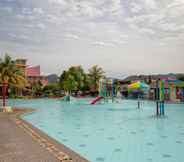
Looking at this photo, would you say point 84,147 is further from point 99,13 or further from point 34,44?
point 34,44

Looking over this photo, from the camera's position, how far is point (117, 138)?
26.9 ft

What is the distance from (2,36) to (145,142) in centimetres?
1956

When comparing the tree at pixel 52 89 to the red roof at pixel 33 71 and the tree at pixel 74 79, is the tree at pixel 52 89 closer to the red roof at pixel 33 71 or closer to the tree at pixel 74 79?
the tree at pixel 74 79

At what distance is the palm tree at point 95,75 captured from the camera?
47.7 m

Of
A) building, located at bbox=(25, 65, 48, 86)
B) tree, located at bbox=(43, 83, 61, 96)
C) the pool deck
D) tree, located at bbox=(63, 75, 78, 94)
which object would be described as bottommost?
the pool deck

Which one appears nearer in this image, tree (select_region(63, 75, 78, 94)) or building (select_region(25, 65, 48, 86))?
tree (select_region(63, 75, 78, 94))

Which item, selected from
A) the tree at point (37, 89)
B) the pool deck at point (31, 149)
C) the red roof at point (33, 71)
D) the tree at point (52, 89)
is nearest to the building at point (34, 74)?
the red roof at point (33, 71)

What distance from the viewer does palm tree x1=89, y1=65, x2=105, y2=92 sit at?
47.7 metres

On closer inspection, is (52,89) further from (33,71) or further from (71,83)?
(33,71)

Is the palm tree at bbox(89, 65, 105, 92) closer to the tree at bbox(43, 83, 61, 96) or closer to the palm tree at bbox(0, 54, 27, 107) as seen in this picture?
the tree at bbox(43, 83, 61, 96)

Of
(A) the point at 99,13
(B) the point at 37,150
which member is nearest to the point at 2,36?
(A) the point at 99,13

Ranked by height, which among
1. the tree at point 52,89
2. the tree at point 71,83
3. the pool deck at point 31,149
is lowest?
the pool deck at point 31,149

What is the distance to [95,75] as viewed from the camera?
47750mm

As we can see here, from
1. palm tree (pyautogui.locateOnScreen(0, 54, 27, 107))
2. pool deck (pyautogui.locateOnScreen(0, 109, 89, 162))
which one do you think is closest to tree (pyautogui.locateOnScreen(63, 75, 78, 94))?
palm tree (pyautogui.locateOnScreen(0, 54, 27, 107))
